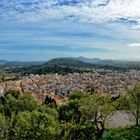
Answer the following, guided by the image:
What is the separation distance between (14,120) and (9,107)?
431 inches

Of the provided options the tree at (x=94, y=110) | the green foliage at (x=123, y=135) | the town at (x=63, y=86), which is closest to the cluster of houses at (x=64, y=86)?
the town at (x=63, y=86)

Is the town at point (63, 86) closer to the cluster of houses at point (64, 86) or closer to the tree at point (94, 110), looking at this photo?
the cluster of houses at point (64, 86)

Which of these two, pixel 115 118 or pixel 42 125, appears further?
pixel 115 118

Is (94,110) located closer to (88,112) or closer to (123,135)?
(88,112)

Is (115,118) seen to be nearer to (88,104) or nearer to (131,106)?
(131,106)

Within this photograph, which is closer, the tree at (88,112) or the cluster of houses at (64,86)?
the tree at (88,112)

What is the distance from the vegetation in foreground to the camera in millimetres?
26438

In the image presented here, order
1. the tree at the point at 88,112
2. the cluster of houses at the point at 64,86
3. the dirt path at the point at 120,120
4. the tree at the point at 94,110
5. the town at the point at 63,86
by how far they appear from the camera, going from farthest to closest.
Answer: the cluster of houses at the point at 64,86
the town at the point at 63,86
the dirt path at the point at 120,120
the tree at the point at 94,110
the tree at the point at 88,112

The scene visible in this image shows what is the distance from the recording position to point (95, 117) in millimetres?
35438

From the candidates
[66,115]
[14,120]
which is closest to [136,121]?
[66,115]

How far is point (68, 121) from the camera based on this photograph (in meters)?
35.6

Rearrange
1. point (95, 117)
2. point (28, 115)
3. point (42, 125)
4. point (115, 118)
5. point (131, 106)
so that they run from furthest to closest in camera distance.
→ point (115, 118) → point (131, 106) → point (95, 117) → point (28, 115) → point (42, 125)

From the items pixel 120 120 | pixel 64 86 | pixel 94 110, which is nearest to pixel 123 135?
pixel 94 110

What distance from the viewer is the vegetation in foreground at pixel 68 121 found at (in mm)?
26438
